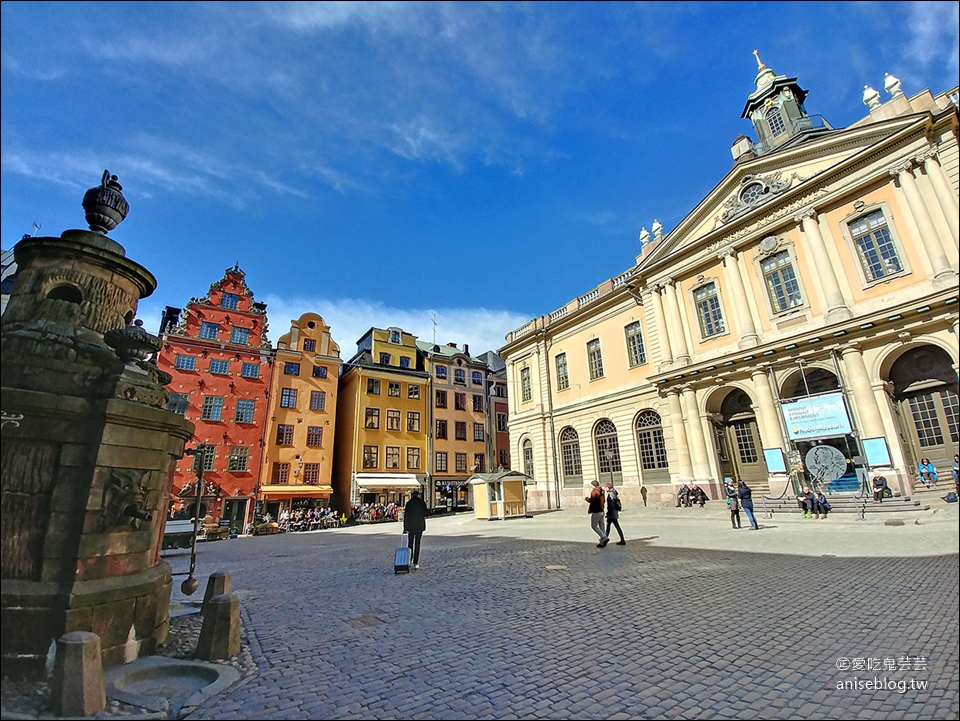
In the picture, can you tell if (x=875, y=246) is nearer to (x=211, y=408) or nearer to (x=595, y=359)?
(x=595, y=359)

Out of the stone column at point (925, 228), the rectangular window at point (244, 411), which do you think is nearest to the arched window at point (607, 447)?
the stone column at point (925, 228)

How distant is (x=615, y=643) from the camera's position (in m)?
5.07

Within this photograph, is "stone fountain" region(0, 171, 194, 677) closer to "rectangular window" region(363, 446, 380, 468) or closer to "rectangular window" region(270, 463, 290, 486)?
"rectangular window" region(270, 463, 290, 486)

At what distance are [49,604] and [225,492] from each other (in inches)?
1181

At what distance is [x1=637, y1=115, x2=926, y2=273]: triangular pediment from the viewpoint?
63.5 feet

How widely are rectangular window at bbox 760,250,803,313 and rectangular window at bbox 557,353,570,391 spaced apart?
14.2m

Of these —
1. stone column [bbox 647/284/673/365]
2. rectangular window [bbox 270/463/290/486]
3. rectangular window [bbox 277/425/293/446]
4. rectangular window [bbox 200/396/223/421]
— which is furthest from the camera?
rectangular window [bbox 277/425/293/446]

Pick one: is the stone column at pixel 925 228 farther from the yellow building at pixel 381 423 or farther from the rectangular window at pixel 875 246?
the yellow building at pixel 381 423

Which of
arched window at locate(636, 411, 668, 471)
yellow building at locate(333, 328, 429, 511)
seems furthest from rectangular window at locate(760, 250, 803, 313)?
yellow building at locate(333, 328, 429, 511)

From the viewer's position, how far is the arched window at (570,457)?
30.5 metres

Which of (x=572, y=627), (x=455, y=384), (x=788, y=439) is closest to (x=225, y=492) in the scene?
(x=455, y=384)

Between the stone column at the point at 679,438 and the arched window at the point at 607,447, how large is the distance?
170 inches

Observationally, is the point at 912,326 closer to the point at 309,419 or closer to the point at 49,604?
the point at 49,604

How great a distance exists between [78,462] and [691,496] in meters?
23.6
